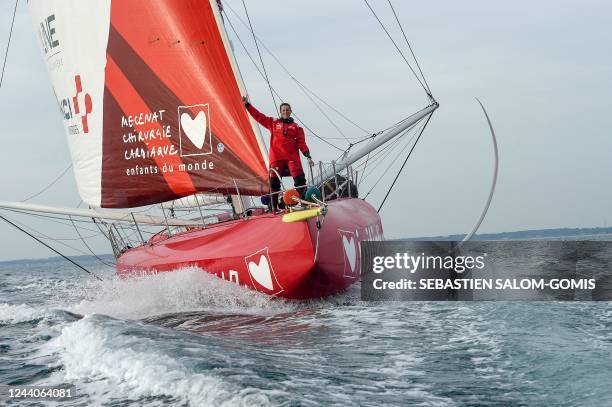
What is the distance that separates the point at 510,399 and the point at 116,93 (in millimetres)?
8504

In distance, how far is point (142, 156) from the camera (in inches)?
417

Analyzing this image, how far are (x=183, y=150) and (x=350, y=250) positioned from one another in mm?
3088

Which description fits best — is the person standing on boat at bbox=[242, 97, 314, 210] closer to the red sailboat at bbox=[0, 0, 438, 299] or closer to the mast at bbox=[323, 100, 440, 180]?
the red sailboat at bbox=[0, 0, 438, 299]

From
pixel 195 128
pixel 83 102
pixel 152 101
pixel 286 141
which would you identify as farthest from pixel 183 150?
pixel 83 102

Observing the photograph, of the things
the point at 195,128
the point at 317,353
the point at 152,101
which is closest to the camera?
the point at 317,353

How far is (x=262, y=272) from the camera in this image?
7859 mm

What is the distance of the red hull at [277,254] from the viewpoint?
7.61m

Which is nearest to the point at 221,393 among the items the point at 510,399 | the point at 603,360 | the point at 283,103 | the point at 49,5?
the point at 510,399

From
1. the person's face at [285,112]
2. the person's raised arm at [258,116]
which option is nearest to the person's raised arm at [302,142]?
the person's face at [285,112]

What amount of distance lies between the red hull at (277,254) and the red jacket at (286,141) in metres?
0.86

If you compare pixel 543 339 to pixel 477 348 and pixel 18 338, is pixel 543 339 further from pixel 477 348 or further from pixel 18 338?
pixel 18 338

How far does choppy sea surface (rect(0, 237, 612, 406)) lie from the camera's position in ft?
13.2

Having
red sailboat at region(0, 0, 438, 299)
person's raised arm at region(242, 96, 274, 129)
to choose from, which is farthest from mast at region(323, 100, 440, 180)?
person's raised arm at region(242, 96, 274, 129)

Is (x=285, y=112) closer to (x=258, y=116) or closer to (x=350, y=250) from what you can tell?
(x=258, y=116)
